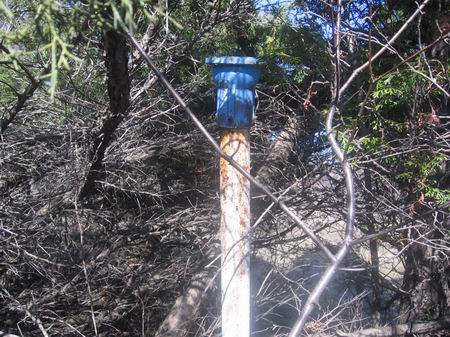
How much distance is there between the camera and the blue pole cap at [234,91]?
3260mm

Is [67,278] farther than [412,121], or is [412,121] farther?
[67,278]

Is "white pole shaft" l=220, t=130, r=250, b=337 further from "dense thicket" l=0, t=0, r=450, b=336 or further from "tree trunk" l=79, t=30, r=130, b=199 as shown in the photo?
"dense thicket" l=0, t=0, r=450, b=336

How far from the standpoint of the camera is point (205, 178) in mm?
5340

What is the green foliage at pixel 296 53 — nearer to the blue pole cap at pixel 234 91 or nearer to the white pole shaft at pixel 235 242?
the blue pole cap at pixel 234 91

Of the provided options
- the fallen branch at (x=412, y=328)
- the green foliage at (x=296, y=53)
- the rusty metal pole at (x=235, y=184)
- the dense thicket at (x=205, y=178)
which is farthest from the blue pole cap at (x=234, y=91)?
the fallen branch at (x=412, y=328)

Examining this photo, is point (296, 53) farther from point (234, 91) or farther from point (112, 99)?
point (112, 99)

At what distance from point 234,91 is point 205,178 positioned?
85.1 inches

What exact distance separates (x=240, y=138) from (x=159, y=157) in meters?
2.21

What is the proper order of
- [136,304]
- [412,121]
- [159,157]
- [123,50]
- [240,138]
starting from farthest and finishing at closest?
[159,157] → [136,304] → [412,121] → [240,138] → [123,50]

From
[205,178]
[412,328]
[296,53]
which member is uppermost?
[296,53]

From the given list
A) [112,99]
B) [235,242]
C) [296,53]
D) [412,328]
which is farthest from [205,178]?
[412,328]

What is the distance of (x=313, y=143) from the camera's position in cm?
501

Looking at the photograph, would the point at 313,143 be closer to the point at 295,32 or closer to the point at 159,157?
the point at 295,32

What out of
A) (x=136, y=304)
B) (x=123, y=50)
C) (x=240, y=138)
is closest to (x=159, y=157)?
(x=136, y=304)
